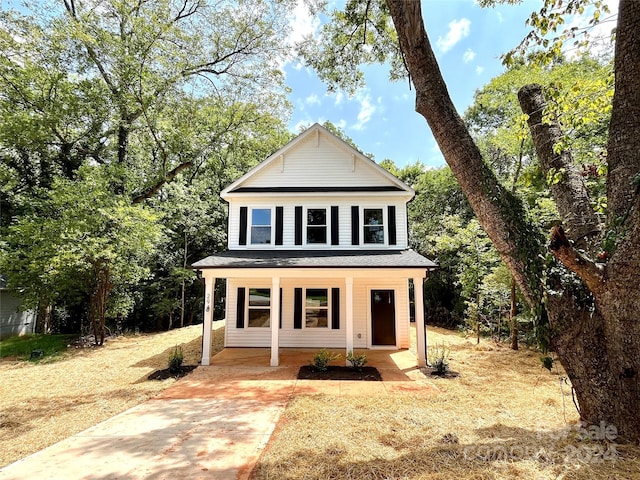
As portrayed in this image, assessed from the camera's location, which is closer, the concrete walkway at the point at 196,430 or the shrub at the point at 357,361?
the concrete walkway at the point at 196,430

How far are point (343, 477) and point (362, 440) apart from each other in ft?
3.06

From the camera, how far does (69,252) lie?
10.7 meters

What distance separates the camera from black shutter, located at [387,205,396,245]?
11180 millimetres

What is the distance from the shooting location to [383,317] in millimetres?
10875

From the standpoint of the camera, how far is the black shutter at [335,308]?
1095 centimetres

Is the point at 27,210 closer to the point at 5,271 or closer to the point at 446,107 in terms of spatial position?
the point at 5,271

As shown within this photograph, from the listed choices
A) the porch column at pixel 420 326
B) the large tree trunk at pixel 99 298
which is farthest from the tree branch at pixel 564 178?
the large tree trunk at pixel 99 298

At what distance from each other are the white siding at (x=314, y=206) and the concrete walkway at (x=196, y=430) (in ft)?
14.6

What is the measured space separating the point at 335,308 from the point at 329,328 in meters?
0.70

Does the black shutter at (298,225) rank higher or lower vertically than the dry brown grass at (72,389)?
higher

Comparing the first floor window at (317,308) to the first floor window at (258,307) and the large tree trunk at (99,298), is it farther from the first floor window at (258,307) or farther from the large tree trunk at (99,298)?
the large tree trunk at (99,298)

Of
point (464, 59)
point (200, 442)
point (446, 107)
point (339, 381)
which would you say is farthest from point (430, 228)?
point (200, 442)

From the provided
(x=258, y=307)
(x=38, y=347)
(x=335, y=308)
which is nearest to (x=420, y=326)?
(x=335, y=308)

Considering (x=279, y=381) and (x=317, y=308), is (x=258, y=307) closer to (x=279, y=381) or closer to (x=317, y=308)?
(x=317, y=308)
